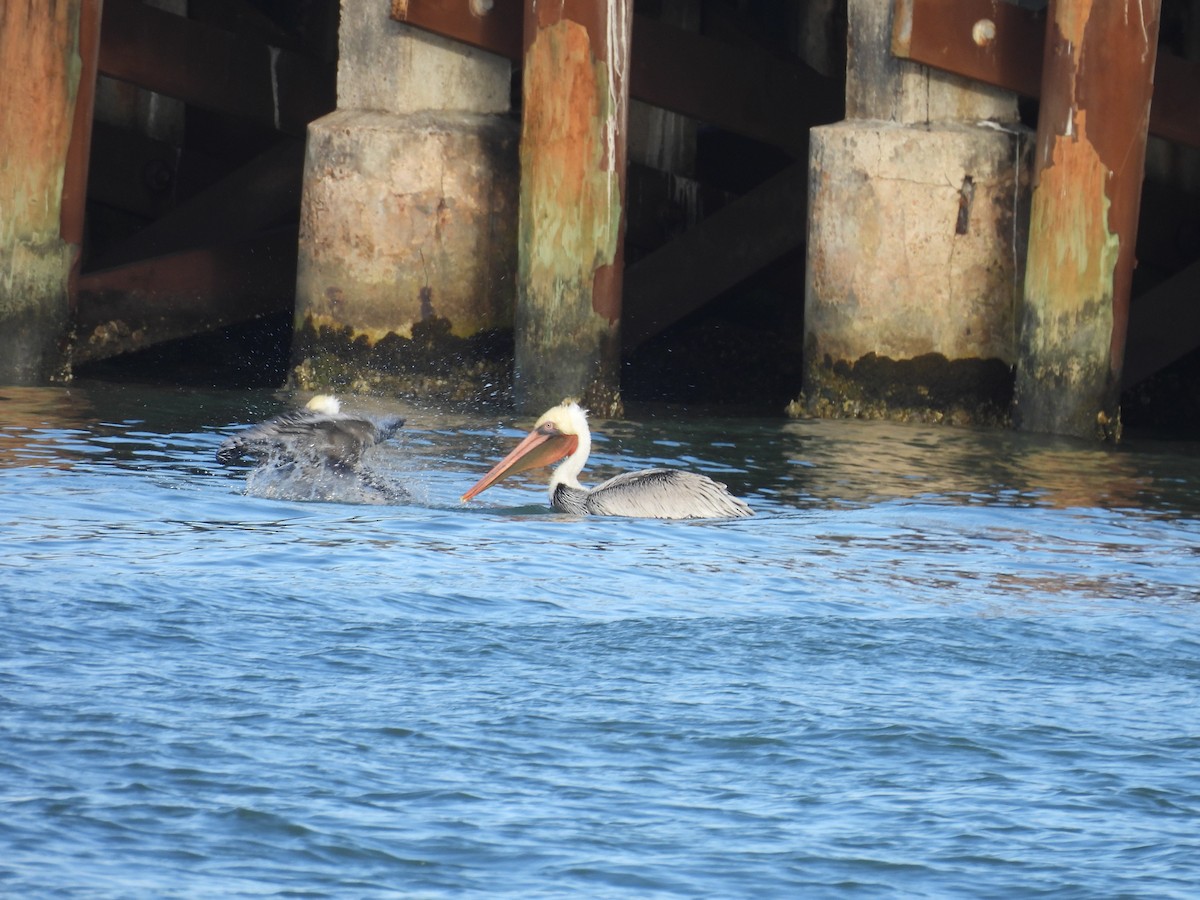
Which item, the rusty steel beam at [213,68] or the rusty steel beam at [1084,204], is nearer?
the rusty steel beam at [1084,204]

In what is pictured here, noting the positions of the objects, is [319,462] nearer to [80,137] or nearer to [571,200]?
[571,200]

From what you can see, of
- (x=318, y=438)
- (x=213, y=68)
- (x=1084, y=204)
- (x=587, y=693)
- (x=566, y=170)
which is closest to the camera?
(x=587, y=693)

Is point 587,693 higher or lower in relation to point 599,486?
lower

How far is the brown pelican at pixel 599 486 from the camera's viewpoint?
7.85 metres

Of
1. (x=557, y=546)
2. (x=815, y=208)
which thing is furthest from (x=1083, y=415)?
(x=557, y=546)

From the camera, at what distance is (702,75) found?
11.8 m

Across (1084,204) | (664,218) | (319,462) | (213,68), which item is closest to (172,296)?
(213,68)

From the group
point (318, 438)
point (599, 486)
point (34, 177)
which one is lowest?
point (599, 486)

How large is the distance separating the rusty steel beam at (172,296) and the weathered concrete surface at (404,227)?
926 mm

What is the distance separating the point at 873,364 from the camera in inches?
419

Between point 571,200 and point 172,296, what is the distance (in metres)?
2.62

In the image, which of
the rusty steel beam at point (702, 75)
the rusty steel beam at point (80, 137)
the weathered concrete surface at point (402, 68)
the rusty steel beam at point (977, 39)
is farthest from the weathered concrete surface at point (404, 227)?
the rusty steel beam at point (977, 39)

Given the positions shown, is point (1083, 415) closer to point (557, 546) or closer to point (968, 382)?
point (968, 382)

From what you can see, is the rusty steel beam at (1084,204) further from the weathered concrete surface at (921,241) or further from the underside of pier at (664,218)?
the weathered concrete surface at (921,241)
